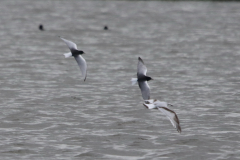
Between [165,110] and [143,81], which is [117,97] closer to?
[143,81]

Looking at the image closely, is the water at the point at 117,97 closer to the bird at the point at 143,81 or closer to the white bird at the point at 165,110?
the white bird at the point at 165,110

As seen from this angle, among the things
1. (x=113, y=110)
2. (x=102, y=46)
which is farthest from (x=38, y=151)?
(x=102, y=46)

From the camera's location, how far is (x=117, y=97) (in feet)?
61.8

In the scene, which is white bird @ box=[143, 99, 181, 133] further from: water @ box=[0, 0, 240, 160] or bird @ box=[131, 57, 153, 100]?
bird @ box=[131, 57, 153, 100]

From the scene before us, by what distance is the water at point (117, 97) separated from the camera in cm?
1271

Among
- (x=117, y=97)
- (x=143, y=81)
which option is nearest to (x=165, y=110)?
(x=143, y=81)

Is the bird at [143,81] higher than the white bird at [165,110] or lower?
higher

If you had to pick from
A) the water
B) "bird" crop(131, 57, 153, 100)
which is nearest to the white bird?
the water

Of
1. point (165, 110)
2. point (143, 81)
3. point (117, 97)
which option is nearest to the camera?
point (165, 110)

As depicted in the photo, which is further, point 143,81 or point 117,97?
point 117,97

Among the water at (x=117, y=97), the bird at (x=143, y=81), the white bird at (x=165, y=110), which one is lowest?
the water at (x=117, y=97)

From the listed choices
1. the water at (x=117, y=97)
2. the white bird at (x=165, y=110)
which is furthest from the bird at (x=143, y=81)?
the white bird at (x=165, y=110)

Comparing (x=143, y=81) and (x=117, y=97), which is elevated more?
(x=143, y=81)

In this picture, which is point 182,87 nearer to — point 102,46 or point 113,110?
point 113,110
